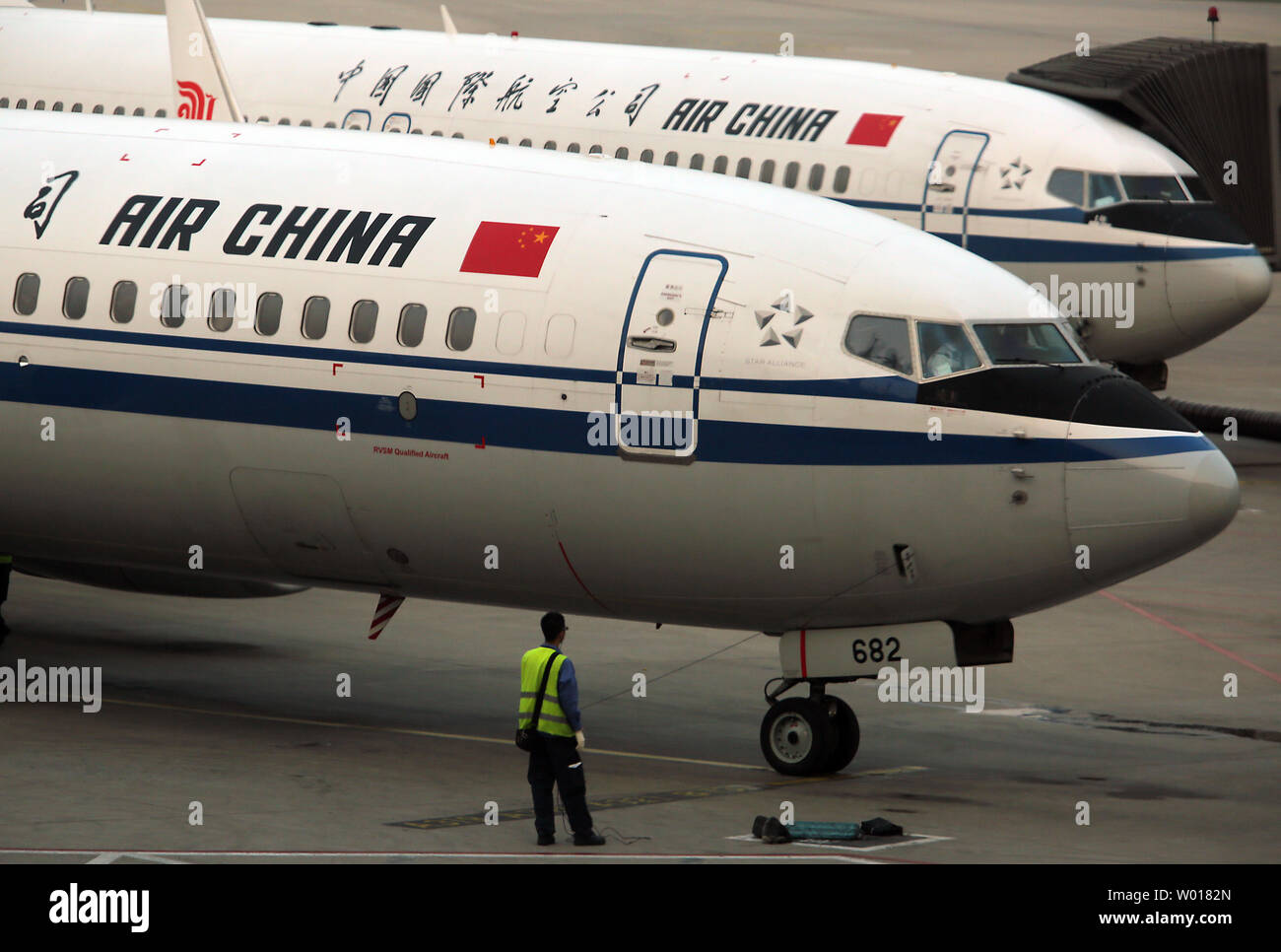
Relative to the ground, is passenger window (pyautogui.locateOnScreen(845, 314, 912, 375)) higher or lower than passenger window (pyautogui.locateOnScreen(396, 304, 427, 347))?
lower

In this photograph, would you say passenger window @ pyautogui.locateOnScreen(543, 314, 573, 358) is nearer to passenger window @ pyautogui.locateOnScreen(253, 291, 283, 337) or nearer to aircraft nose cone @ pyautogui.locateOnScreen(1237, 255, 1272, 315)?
passenger window @ pyautogui.locateOnScreen(253, 291, 283, 337)

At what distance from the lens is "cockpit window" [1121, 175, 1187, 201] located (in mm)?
37281

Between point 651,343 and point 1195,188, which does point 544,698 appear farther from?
point 1195,188

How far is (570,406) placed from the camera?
2055 cm

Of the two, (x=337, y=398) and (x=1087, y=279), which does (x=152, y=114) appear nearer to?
(x=1087, y=279)

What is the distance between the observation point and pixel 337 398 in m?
21.4

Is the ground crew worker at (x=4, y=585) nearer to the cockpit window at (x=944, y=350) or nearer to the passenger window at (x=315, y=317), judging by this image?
the passenger window at (x=315, y=317)

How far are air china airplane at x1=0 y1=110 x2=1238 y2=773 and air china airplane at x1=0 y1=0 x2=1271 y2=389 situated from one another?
15.4 meters

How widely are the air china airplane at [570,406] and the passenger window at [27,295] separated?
4cm

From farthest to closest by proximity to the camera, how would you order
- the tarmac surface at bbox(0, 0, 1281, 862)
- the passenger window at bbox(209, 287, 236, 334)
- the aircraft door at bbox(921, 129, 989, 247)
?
the aircraft door at bbox(921, 129, 989, 247) → the passenger window at bbox(209, 287, 236, 334) → the tarmac surface at bbox(0, 0, 1281, 862)

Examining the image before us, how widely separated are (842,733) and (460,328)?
17.6 ft

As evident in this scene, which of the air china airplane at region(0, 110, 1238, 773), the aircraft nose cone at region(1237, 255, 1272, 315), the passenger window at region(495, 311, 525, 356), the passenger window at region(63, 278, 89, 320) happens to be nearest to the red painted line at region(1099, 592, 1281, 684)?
the air china airplane at region(0, 110, 1238, 773)

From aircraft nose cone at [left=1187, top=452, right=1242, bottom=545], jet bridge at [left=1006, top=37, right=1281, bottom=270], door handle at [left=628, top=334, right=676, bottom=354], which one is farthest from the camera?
jet bridge at [left=1006, top=37, right=1281, bottom=270]

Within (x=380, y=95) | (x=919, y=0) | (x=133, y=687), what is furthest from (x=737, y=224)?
(x=919, y=0)
